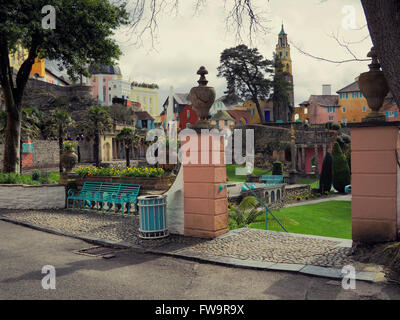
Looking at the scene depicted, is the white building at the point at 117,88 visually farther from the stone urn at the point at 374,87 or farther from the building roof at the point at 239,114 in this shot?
the stone urn at the point at 374,87

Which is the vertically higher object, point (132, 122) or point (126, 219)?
point (132, 122)

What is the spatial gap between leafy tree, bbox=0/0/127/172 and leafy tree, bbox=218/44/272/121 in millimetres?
45739

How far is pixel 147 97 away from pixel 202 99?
118540 millimetres

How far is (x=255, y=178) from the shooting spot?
32.7m

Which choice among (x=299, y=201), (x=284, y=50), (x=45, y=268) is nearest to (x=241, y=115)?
(x=284, y=50)

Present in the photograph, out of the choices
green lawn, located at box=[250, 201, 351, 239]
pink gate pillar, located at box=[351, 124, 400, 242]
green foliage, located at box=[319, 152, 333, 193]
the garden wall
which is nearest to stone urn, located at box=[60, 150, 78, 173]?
the garden wall

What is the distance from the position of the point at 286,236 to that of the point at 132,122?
7372cm

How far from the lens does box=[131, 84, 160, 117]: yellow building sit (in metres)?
121

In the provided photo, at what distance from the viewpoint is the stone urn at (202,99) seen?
886 centimetres

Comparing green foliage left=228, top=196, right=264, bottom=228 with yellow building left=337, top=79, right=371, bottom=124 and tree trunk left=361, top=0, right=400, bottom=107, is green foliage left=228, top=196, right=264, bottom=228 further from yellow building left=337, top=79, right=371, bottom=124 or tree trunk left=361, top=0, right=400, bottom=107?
yellow building left=337, top=79, right=371, bottom=124

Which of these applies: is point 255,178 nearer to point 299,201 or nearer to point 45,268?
point 299,201

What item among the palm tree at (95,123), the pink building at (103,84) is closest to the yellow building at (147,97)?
the pink building at (103,84)
